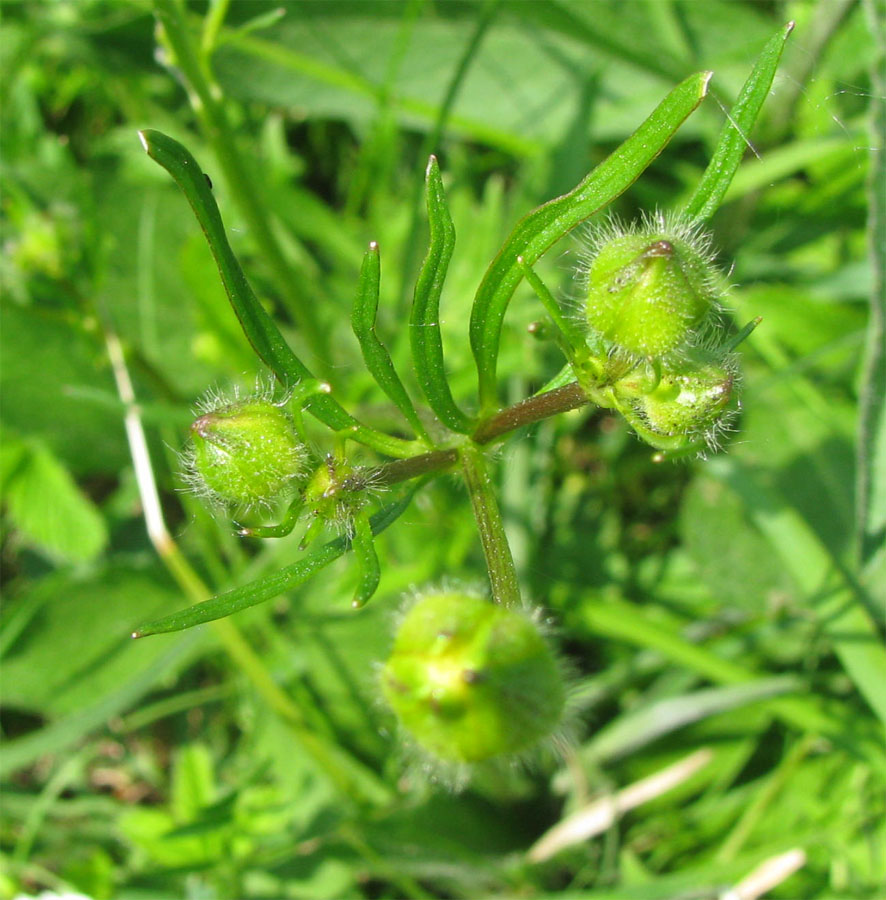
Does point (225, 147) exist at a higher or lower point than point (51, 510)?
higher

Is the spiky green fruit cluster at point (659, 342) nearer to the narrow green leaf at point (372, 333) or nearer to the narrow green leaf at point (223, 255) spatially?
the narrow green leaf at point (372, 333)

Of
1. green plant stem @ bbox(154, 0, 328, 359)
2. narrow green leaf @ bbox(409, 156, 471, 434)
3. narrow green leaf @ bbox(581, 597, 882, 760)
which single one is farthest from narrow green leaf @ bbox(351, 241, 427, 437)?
narrow green leaf @ bbox(581, 597, 882, 760)

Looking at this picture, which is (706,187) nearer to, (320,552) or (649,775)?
(320,552)

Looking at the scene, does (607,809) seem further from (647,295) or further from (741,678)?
(647,295)

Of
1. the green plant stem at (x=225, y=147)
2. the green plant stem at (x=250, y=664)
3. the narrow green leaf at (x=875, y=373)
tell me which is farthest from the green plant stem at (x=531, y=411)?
the green plant stem at (x=250, y=664)

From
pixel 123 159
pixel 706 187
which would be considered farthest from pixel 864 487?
pixel 123 159

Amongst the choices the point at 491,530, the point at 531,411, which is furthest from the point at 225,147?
the point at 491,530

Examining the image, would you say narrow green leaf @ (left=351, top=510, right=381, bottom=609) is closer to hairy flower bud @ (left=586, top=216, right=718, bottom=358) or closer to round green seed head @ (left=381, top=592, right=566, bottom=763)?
round green seed head @ (left=381, top=592, right=566, bottom=763)
